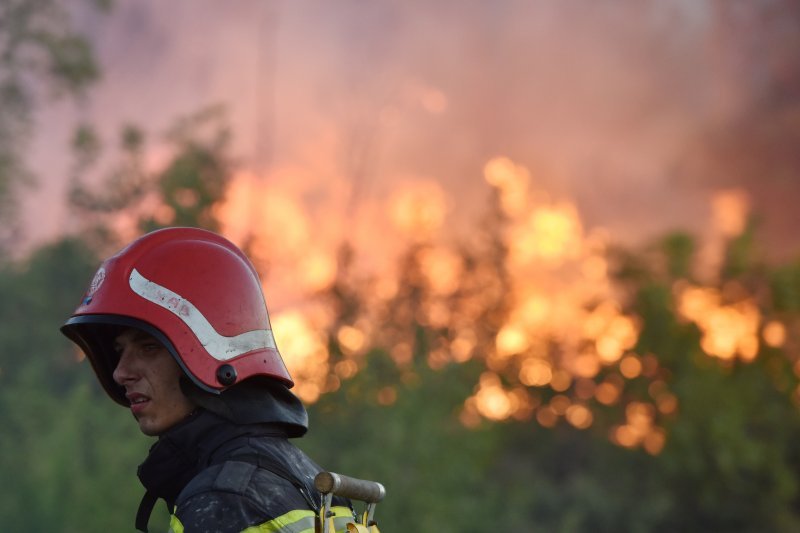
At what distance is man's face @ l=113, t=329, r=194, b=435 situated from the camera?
4.11 metres

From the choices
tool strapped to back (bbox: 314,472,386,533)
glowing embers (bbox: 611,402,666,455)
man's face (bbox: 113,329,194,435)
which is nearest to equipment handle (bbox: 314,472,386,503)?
tool strapped to back (bbox: 314,472,386,533)

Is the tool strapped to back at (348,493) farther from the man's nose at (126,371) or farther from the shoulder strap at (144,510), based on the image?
the man's nose at (126,371)

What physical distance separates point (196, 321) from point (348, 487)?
0.68 m

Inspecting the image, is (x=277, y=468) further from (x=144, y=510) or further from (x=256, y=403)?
(x=144, y=510)

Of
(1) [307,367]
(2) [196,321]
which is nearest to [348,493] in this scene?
(2) [196,321]

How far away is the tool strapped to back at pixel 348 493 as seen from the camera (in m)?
3.74

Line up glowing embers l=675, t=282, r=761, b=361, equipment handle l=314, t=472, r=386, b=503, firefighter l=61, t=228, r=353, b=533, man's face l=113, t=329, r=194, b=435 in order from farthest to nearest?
glowing embers l=675, t=282, r=761, b=361
man's face l=113, t=329, r=194, b=435
firefighter l=61, t=228, r=353, b=533
equipment handle l=314, t=472, r=386, b=503

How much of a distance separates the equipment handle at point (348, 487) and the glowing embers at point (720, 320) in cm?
5749

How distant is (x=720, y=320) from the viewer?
2409 inches

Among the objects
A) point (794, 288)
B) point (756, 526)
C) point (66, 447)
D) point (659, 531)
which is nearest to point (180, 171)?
point (66, 447)

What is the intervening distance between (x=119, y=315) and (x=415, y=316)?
55099 millimetres

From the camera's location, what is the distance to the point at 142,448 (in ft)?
105

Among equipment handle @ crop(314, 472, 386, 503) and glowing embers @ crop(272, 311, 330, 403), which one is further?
glowing embers @ crop(272, 311, 330, 403)

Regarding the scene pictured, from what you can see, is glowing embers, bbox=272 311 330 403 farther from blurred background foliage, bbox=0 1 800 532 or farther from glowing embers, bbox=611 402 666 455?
glowing embers, bbox=611 402 666 455
